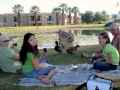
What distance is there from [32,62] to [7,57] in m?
1.06

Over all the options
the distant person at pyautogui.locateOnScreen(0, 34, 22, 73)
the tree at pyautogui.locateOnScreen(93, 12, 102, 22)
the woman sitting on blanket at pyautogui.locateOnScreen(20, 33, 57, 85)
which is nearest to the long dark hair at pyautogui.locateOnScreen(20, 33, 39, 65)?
the woman sitting on blanket at pyautogui.locateOnScreen(20, 33, 57, 85)

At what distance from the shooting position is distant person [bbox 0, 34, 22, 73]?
4969mm

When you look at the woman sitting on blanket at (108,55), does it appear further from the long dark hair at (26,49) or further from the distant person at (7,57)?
the distant person at (7,57)

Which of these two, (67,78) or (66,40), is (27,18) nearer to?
(66,40)

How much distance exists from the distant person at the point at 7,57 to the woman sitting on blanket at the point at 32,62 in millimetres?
591

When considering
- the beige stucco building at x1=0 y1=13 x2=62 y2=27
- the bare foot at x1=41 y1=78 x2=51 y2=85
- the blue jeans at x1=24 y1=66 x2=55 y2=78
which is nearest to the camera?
the bare foot at x1=41 y1=78 x2=51 y2=85

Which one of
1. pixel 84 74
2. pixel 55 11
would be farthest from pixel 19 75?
pixel 55 11

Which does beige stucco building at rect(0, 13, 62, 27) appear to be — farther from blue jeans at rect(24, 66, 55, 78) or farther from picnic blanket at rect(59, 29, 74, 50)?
blue jeans at rect(24, 66, 55, 78)

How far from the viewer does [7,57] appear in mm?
5012

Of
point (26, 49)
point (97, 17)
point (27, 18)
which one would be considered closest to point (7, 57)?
point (26, 49)

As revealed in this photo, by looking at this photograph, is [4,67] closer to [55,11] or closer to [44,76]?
[44,76]

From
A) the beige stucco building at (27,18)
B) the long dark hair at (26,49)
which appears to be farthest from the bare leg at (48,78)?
the beige stucco building at (27,18)

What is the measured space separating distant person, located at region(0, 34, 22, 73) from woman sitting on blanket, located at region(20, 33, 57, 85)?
59 cm

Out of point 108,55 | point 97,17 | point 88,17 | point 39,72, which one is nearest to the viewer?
point 39,72
